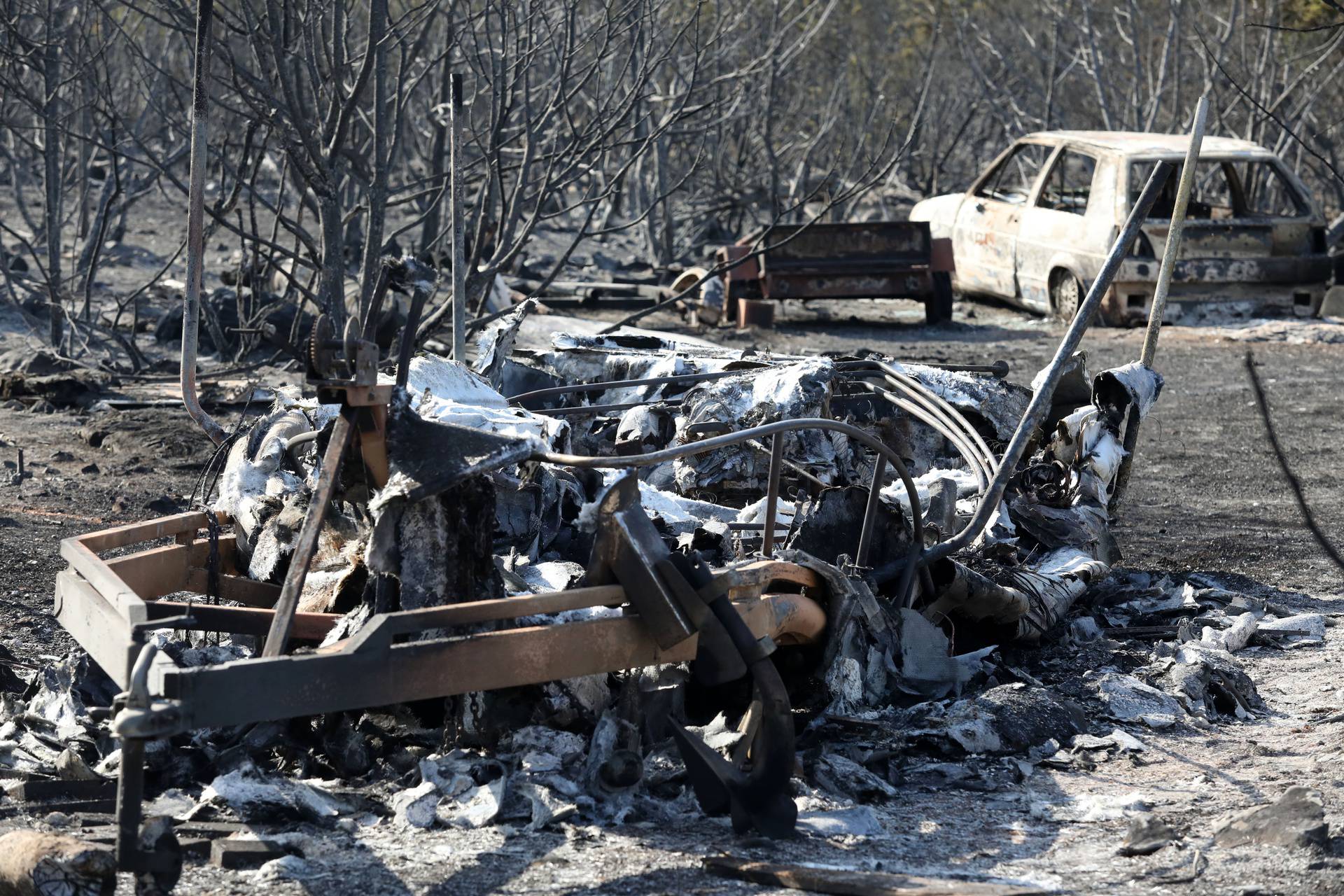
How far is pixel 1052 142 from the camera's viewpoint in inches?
558

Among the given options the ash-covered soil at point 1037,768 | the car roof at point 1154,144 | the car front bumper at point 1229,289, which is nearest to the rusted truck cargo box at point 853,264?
the car roof at point 1154,144

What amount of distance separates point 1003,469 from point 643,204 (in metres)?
15.2

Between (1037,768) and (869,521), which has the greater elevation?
(869,521)

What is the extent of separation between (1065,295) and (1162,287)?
24.3 ft

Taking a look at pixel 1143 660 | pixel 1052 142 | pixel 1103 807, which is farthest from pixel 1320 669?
pixel 1052 142

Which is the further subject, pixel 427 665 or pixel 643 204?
pixel 643 204

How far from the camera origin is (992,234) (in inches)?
574

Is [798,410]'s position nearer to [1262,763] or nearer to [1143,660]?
[1143,660]

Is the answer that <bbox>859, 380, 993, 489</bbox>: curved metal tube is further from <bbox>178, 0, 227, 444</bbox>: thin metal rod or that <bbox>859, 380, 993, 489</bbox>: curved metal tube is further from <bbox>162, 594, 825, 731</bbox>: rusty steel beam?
<bbox>178, 0, 227, 444</bbox>: thin metal rod

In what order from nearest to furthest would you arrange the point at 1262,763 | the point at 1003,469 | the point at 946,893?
the point at 946,893, the point at 1262,763, the point at 1003,469

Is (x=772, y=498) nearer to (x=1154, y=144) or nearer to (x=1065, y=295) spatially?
(x=1065, y=295)

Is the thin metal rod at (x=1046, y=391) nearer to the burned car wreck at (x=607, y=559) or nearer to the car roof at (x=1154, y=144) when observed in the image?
the burned car wreck at (x=607, y=559)

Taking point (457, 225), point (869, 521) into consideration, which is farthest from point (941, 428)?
point (457, 225)

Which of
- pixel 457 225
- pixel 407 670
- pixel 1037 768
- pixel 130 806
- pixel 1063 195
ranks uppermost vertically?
pixel 1063 195
